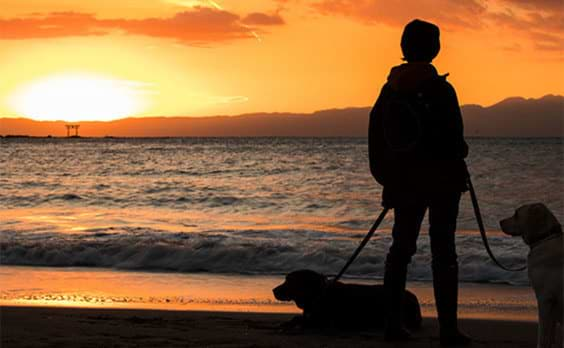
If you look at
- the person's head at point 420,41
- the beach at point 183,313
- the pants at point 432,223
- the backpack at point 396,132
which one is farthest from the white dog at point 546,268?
the person's head at point 420,41

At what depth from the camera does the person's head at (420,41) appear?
464 centimetres

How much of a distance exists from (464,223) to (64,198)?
11.5 meters

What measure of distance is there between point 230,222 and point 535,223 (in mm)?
11417

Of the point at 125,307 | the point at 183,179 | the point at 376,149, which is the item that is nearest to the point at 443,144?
the point at 376,149

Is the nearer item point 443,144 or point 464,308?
point 443,144

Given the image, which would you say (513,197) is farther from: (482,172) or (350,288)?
(350,288)

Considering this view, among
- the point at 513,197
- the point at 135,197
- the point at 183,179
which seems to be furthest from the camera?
the point at 183,179

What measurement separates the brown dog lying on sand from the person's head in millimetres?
1817

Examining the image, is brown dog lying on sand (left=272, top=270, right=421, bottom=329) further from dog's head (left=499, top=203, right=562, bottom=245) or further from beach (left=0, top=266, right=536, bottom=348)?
dog's head (left=499, top=203, right=562, bottom=245)

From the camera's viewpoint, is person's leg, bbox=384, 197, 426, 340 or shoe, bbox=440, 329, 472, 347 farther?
shoe, bbox=440, 329, 472, 347

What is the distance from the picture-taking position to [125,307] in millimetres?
7055

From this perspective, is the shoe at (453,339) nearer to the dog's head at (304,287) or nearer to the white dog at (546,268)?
the white dog at (546,268)

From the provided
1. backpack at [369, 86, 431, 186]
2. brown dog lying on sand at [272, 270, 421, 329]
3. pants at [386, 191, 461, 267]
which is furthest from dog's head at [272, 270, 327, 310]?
backpack at [369, 86, 431, 186]

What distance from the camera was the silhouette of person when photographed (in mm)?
4578
